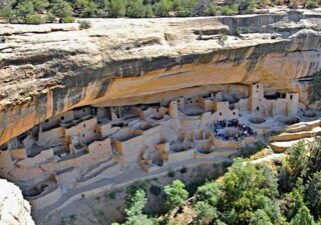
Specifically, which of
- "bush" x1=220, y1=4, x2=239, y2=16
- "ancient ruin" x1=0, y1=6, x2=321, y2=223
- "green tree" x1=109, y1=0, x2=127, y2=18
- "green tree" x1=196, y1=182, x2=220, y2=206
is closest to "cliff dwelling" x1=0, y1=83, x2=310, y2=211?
"ancient ruin" x1=0, y1=6, x2=321, y2=223

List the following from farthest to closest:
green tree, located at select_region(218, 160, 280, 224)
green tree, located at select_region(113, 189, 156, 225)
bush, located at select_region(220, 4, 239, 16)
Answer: bush, located at select_region(220, 4, 239, 16)
green tree, located at select_region(218, 160, 280, 224)
green tree, located at select_region(113, 189, 156, 225)

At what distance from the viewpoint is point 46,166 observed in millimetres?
14820

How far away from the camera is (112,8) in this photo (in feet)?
57.7

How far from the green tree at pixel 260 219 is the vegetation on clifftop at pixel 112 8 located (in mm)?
7809

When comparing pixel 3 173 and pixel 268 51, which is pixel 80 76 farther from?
pixel 268 51

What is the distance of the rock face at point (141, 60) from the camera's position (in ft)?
41.5

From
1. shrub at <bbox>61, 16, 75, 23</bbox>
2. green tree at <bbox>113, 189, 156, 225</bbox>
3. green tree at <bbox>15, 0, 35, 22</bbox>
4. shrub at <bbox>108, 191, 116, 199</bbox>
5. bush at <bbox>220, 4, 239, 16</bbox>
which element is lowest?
shrub at <bbox>108, 191, 116, 199</bbox>

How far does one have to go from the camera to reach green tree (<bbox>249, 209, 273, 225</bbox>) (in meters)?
13.7

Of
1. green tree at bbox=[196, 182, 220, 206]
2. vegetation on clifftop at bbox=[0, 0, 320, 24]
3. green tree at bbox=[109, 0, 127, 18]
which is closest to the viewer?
green tree at bbox=[196, 182, 220, 206]

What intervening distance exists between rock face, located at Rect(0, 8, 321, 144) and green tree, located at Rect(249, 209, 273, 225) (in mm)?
5215

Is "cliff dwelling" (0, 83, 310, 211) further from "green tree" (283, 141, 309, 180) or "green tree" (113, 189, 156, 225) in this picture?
"green tree" (283, 141, 309, 180)

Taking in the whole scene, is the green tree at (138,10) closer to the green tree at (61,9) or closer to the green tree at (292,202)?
the green tree at (61,9)

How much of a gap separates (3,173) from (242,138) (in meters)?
8.31

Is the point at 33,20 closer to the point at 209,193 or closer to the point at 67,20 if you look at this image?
the point at 67,20
